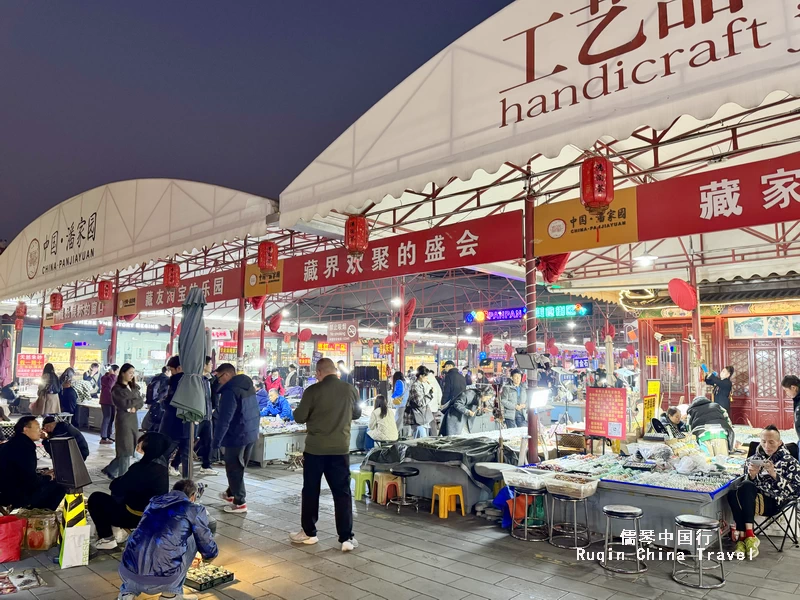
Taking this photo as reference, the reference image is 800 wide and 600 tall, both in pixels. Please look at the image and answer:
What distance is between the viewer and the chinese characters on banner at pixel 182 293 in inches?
428

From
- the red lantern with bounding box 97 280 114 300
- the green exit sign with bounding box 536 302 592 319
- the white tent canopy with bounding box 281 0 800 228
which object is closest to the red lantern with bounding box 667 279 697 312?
the green exit sign with bounding box 536 302 592 319

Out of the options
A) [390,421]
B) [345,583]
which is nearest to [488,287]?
[390,421]

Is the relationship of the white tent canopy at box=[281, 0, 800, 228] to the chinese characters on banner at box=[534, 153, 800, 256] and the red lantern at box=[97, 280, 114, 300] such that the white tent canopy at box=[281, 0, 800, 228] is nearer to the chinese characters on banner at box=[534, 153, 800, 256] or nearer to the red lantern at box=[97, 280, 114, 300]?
the chinese characters on banner at box=[534, 153, 800, 256]

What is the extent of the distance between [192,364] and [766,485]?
19.3 ft

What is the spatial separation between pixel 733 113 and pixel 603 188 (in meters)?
2.15

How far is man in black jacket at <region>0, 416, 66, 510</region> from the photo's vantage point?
5.33 meters

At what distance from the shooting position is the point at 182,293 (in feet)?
40.0

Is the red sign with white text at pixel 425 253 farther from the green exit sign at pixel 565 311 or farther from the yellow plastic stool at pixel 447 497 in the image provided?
the green exit sign at pixel 565 311

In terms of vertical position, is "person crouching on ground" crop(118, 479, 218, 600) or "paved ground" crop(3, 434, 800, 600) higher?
"person crouching on ground" crop(118, 479, 218, 600)

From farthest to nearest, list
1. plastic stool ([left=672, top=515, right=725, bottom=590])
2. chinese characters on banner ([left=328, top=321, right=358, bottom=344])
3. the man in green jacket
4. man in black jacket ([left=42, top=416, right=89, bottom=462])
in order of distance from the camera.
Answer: chinese characters on banner ([left=328, top=321, right=358, bottom=344])
man in black jacket ([left=42, top=416, right=89, bottom=462])
the man in green jacket
plastic stool ([left=672, top=515, right=725, bottom=590])

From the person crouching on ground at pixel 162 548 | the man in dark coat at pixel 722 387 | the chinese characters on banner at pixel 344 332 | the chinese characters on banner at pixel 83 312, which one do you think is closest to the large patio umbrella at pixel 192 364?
the person crouching on ground at pixel 162 548

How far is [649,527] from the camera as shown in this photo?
540 cm

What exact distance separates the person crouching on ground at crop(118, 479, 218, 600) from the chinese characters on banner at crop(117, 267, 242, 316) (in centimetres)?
573

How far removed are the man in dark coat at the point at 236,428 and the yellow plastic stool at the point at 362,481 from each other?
1.41 m
